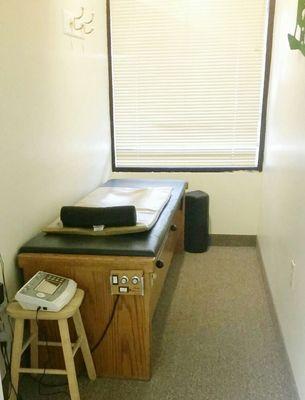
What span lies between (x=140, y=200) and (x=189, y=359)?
0.97 meters

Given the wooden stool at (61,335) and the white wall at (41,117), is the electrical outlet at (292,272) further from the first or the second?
the white wall at (41,117)

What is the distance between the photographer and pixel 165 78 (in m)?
3.20

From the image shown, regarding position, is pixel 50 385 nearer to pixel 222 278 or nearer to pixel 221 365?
pixel 221 365

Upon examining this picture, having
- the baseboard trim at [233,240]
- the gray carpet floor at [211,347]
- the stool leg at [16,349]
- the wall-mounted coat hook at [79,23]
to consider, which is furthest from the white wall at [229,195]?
the stool leg at [16,349]

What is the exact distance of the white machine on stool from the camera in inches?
56.2

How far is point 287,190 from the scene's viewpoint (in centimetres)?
202

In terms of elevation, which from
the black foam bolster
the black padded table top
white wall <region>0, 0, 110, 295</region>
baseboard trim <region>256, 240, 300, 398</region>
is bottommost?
baseboard trim <region>256, 240, 300, 398</region>

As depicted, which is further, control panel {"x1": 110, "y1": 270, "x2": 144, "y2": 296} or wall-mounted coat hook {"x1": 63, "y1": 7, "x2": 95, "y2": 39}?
wall-mounted coat hook {"x1": 63, "y1": 7, "x2": 95, "y2": 39}

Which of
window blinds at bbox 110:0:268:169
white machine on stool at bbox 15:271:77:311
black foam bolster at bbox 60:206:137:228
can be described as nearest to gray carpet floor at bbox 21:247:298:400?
white machine on stool at bbox 15:271:77:311

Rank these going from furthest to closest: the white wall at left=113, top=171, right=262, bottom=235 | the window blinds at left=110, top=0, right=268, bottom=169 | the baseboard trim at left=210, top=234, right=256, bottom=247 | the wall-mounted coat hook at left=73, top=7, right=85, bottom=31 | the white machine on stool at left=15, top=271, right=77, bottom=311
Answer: the baseboard trim at left=210, top=234, right=256, bottom=247 < the white wall at left=113, top=171, right=262, bottom=235 < the window blinds at left=110, top=0, right=268, bottom=169 < the wall-mounted coat hook at left=73, top=7, right=85, bottom=31 < the white machine on stool at left=15, top=271, right=77, bottom=311

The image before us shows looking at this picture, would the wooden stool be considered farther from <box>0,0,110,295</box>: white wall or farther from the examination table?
<box>0,0,110,295</box>: white wall

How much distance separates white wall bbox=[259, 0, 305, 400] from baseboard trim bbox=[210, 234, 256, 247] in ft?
1.43

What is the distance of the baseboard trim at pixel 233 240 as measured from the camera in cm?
337

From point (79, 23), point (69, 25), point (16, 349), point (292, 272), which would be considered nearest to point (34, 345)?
point (16, 349)
